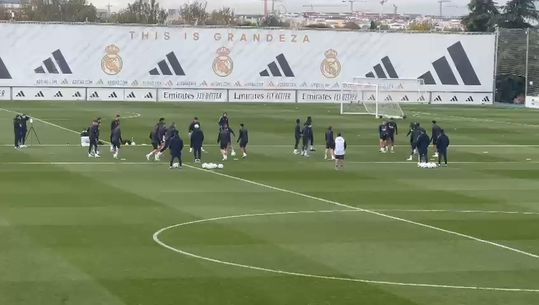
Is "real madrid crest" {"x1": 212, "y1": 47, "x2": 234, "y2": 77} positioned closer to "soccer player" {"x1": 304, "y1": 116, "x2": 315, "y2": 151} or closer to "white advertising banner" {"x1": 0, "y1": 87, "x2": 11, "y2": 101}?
"white advertising banner" {"x1": 0, "y1": 87, "x2": 11, "y2": 101}

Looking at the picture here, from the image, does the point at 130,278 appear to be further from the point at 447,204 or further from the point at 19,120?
the point at 19,120

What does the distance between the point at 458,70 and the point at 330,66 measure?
1346 centimetres

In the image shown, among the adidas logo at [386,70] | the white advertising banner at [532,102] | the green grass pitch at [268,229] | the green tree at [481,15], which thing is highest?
the green tree at [481,15]

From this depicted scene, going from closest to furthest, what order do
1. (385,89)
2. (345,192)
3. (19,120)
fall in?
(345,192)
(19,120)
(385,89)

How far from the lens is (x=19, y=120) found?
4912cm

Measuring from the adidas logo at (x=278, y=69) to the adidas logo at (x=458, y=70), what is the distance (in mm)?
13914

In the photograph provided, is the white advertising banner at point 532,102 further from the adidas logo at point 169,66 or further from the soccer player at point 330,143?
the soccer player at point 330,143

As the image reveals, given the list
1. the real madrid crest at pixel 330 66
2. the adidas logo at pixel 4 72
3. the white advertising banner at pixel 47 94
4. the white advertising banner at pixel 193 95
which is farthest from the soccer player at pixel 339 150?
the real madrid crest at pixel 330 66

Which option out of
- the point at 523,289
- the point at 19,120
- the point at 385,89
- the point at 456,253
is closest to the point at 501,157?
the point at 19,120

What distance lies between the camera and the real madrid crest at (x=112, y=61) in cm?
9844

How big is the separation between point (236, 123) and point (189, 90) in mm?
31045

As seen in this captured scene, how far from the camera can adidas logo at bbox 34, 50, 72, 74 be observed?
96.6 meters

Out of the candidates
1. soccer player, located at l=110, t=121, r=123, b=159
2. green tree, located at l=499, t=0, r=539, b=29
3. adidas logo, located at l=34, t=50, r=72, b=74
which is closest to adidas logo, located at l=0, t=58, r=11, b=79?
adidas logo, located at l=34, t=50, r=72, b=74

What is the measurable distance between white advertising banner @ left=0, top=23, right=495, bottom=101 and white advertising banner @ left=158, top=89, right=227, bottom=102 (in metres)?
0.56
